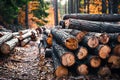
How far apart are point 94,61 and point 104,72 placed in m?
0.59

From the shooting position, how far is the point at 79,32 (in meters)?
8.18

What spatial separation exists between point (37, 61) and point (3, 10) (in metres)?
11.8

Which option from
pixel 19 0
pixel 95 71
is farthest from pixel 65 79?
pixel 19 0

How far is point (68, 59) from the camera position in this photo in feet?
24.2

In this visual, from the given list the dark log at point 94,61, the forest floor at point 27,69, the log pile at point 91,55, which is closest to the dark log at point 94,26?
the log pile at point 91,55

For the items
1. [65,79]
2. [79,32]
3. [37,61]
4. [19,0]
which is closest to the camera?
[65,79]

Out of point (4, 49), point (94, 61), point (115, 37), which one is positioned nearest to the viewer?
point (94, 61)

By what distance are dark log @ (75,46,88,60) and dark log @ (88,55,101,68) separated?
21 centimetres

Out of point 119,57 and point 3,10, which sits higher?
point 3,10

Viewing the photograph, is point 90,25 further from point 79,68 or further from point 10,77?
point 10,77

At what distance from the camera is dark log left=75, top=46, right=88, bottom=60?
7.51 meters

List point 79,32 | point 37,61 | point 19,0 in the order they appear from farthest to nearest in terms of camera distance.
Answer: point 19,0 < point 37,61 < point 79,32

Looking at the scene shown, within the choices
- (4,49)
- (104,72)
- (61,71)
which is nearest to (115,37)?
(104,72)

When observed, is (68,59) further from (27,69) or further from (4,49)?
(4,49)
